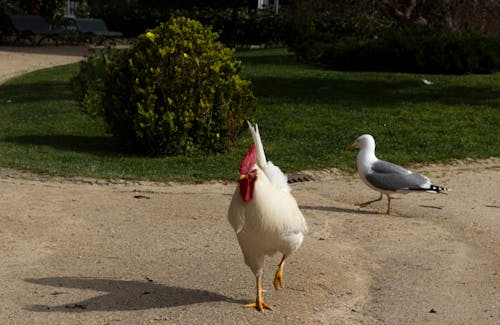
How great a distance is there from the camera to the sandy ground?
6.11m

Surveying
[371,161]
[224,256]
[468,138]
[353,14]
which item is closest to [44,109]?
[468,138]

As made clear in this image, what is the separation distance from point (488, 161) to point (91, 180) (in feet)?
17.6

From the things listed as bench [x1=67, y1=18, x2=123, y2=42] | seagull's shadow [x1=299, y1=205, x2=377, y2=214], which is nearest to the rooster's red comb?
seagull's shadow [x1=299, y1=205, x2=377, y2=214]

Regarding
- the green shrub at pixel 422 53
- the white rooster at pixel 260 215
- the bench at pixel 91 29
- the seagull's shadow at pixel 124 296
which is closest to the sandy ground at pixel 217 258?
the seagull's shadow at pixel 124 296

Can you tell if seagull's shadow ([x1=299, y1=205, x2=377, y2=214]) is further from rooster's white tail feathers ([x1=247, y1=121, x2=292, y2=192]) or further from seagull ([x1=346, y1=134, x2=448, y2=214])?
rooster's white tail feathers ([x1=247, y1=121, x2=292, y2=192])

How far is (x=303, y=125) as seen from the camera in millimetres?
14680

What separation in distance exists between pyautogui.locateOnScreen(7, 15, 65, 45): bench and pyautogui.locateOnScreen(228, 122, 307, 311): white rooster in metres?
25.4

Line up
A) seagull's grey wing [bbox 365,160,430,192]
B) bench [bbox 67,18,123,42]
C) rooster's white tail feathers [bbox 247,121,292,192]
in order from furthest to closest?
1. bench [bbox 67,18,123,42]
2. seagull's grey wing [bbox 365,160,430,192]
3. rooster's white tail feathers [bbox 247,121,292,192]

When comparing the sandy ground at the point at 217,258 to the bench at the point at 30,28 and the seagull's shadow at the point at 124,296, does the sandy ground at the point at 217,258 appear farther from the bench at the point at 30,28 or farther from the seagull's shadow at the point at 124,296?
the bench at the point at 30,28

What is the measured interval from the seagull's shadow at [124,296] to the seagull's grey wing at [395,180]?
3.23m

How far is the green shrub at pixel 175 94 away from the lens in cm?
1179

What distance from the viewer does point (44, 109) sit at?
16.2 m

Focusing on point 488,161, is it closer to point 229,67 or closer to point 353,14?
point 229,67

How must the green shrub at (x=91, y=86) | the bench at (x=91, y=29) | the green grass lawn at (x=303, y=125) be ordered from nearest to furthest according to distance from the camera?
the green grass lawn at (x=303, y=125) < the green shrub at (x=91, y=86) < the bench at (x=91, y=29)
